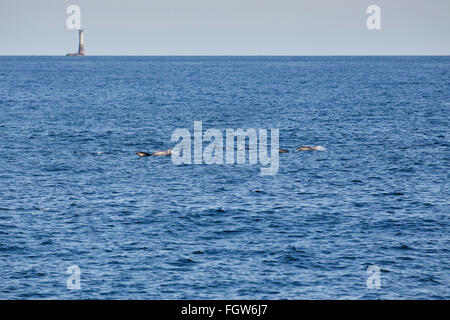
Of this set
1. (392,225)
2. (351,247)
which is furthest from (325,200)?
(351,247)

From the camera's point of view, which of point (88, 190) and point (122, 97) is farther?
point (122, 97)

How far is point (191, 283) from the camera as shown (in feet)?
111

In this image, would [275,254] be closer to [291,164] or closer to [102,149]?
[291,164]

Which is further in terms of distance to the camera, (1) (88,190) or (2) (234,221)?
(1) (88,190)

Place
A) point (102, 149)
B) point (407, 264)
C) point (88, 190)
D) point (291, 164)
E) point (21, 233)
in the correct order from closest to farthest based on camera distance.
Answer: point (407, 264)
point (21, 233)
point (88, 190)
point (291, 164)
point (102, 149)

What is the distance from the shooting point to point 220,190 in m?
55.7

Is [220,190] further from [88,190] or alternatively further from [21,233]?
[21,233]

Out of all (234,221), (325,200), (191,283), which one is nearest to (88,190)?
(234,221)

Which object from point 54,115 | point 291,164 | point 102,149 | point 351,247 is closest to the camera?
point 351,247

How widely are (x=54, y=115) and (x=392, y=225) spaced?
8478cm

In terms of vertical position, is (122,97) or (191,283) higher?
(122,97)

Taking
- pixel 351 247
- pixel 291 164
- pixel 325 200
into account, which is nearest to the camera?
pixel 351 247

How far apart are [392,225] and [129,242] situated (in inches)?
742

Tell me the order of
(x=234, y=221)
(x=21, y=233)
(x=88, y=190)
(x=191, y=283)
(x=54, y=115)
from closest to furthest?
1. (x=191, y=283)
2. (x=21, y=233)
3. (x=234, y=221)
4. (x=88, y=190)
5. (x=54, y=115)
